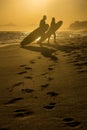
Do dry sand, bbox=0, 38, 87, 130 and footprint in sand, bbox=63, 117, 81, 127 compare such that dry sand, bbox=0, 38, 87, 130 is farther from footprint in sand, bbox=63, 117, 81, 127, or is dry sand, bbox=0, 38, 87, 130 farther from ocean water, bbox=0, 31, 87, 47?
ocean water, bbox=0, 31, 87, 47

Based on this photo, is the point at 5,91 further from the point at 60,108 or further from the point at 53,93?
the point at 60,108

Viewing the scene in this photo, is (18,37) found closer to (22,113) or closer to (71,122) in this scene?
(22,113)

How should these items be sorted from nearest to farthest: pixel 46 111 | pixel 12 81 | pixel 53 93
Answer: pixel 46 111 < pixel 53 93 < pixel 12 81

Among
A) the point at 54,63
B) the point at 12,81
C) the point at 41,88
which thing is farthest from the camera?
the point at 54,63

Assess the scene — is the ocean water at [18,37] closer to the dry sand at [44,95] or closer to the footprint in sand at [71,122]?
the dry sand at [44,95]

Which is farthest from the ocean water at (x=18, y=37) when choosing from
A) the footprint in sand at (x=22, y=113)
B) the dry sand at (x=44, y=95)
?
the footprint in sand at (x=22, y=113)

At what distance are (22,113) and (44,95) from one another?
1.01 metres

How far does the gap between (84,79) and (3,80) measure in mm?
1993

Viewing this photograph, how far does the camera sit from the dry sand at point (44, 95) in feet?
16.0

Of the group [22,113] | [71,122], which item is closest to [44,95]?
[22,113]

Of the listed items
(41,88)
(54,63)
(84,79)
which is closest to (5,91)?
(41,88)

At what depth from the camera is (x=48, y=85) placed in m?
6.98

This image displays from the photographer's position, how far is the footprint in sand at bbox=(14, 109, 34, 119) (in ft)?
17.0

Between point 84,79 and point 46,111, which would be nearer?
point 46,111
